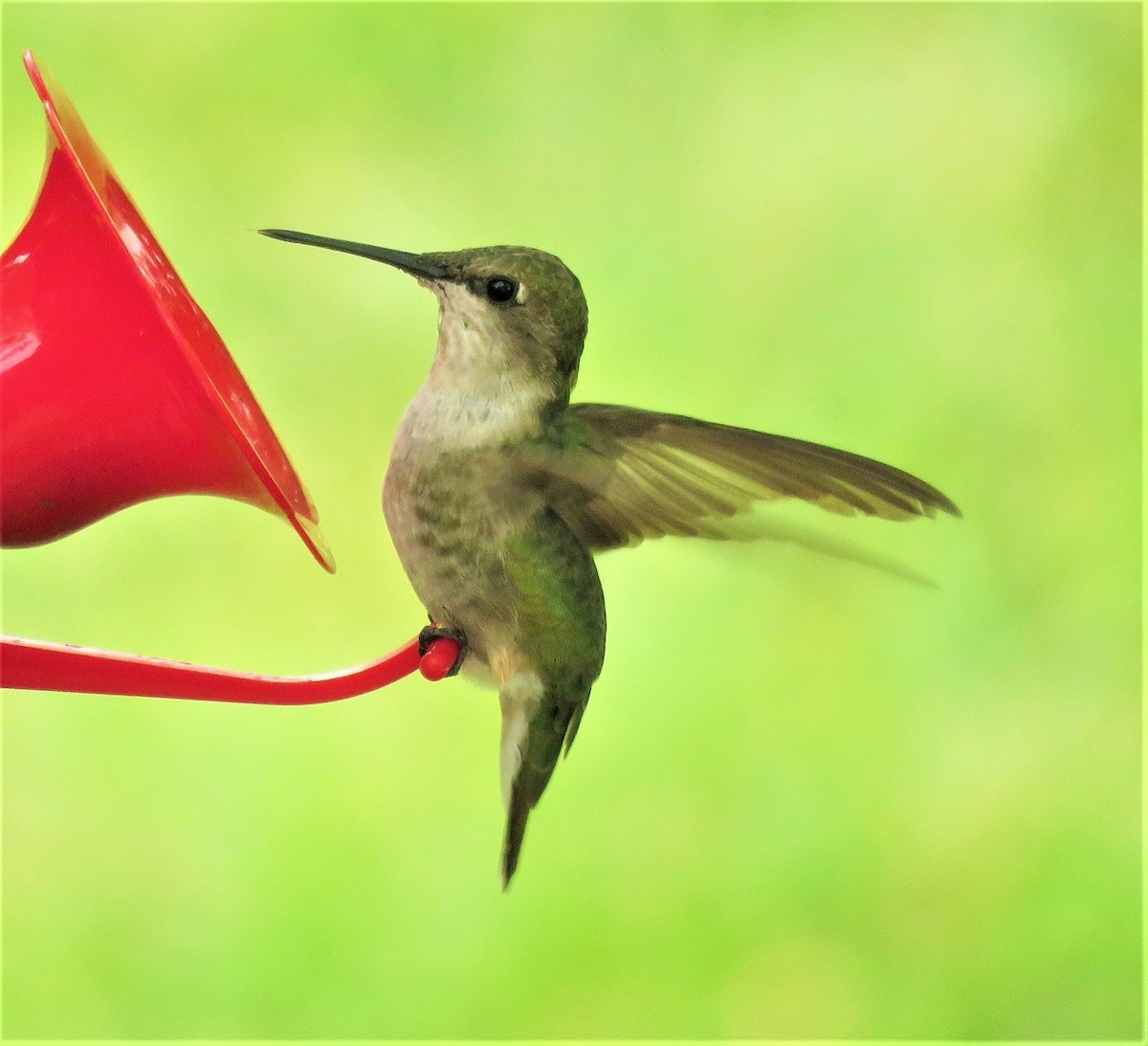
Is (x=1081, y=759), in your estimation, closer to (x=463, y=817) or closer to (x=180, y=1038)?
(x=463, y=817)

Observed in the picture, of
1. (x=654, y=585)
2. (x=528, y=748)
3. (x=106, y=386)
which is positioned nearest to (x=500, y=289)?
(x=106, y=386)

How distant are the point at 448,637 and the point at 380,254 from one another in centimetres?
43

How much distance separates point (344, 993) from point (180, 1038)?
0.99 feet

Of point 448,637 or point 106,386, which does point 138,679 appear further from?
point 448,637

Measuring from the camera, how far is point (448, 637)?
167 cm

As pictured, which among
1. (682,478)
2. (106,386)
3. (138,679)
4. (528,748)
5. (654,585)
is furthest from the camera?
(654,585)

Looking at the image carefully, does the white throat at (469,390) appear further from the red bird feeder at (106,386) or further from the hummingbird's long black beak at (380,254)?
the red bird feeder at (106,386)

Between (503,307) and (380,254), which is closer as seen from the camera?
(380,254)

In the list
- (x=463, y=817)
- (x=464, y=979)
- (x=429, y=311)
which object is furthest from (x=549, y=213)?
(x=464, y=979)

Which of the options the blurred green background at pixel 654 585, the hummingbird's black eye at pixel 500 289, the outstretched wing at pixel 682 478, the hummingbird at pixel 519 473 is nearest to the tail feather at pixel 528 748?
the hummingbird at pixel 519 473

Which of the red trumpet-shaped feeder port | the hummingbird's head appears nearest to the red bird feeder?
the red trumpet-shaped feeder port

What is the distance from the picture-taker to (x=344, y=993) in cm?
283

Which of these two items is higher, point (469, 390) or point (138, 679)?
point (469, 390)

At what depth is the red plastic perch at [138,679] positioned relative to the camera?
1.30 meters
